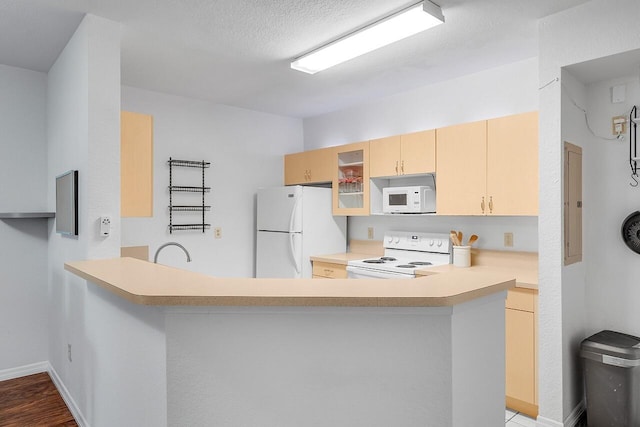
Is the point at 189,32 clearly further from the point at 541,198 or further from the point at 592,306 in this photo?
the point at 592,306

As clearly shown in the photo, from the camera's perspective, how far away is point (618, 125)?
2.60 m

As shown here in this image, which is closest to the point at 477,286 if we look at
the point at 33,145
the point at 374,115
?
the point at 374,115

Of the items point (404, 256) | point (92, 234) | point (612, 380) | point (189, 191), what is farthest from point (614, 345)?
point (189, 191)

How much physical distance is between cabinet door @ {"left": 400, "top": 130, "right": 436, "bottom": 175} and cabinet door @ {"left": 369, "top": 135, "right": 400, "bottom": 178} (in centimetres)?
6

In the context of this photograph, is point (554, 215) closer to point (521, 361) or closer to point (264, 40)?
point (521, 361)

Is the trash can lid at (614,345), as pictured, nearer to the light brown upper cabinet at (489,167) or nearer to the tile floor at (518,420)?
the tile floor at (518,420)

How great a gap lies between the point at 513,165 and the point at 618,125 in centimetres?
65

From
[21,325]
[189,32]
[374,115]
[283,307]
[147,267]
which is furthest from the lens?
[374,115]

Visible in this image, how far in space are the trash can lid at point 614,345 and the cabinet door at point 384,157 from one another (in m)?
1.97

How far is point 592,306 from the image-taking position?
2744 mm

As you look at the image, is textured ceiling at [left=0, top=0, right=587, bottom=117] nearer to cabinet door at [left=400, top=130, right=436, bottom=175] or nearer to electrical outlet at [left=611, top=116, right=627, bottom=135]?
cabinet door at [left=400, top=130, right=436, bottom=175]

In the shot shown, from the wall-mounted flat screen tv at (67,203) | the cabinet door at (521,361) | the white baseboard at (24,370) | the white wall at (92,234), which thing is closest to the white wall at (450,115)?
the cabinet door at (521,361)

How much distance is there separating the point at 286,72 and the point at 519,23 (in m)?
1.78

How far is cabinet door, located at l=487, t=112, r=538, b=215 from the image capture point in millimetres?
2861
